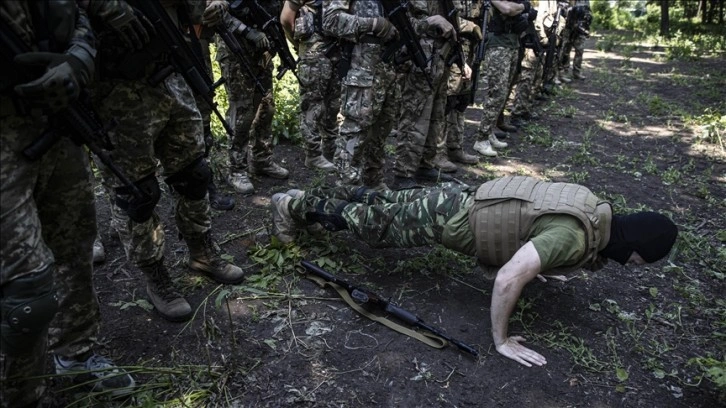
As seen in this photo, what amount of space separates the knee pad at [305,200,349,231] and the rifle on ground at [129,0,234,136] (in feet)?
3.49

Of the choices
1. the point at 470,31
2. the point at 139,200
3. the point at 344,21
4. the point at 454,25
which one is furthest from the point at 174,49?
the point at 470,31

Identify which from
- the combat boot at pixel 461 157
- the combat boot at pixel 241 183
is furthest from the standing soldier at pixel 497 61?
the combat boot at pixel 241 183

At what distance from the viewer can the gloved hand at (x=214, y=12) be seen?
3236 mm

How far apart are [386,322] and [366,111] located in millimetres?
1816

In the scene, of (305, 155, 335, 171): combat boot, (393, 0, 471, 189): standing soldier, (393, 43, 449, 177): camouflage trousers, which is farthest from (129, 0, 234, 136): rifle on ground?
(305, 155, 335, 171): combat boot

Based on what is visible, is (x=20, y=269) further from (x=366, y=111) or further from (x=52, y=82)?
(x=366, y=111)

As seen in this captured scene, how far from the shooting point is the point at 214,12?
10.7ft

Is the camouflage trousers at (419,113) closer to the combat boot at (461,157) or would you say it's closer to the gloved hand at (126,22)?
Answer: the combat boot at (461,157)

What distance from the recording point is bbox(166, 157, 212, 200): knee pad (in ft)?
9.11

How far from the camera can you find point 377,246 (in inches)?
128

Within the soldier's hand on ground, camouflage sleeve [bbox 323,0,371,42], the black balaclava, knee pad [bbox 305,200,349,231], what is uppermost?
camouflage sleeve [bbox 323,0,371,42]

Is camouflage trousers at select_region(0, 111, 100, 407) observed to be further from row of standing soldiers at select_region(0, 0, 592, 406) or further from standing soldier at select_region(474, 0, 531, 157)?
standing soldier at select_region(474, 0, 531, 157)

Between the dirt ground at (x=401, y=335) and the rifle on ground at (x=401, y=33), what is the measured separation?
5.18ft

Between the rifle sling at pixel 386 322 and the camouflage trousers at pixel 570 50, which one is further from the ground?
the camouflage trousers at pixel 570 50
